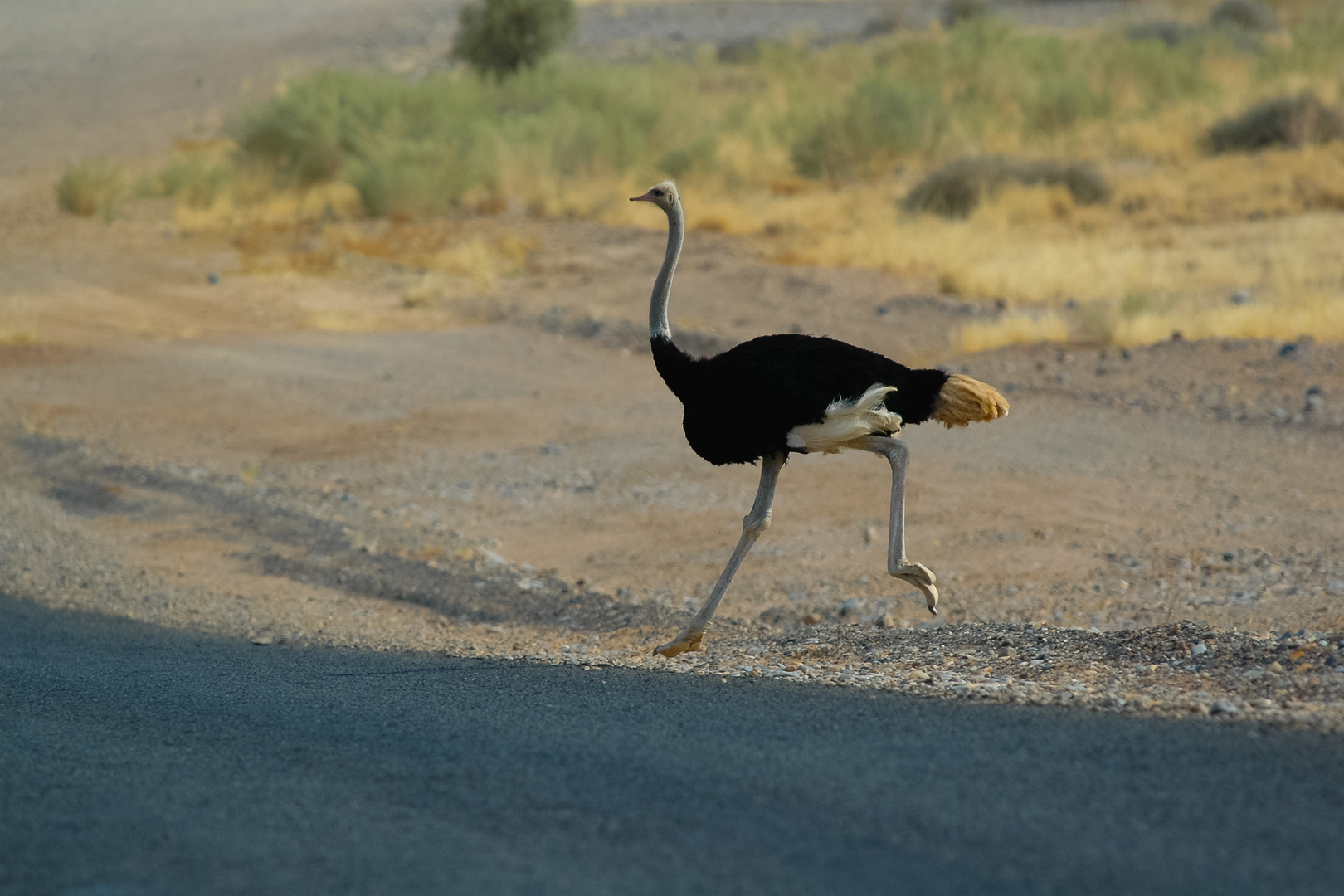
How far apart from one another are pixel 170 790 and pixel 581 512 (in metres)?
5.74

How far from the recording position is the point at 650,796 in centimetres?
352

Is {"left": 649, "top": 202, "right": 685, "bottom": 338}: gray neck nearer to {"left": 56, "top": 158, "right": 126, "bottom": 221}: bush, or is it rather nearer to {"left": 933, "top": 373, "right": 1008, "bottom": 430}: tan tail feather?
{"left": 933, "top": 373, "right": 1008, "bottom": 430}: tan tail feather

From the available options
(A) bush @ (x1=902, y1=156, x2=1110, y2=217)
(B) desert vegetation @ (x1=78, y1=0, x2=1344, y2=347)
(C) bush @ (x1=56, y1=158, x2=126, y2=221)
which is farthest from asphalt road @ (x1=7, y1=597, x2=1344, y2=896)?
(C) bush @ (x1=56, y1=158, x2=126, y2=221)

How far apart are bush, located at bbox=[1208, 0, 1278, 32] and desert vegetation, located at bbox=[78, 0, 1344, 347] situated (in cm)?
1044

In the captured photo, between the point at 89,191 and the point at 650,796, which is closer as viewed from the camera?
the point at 650,796

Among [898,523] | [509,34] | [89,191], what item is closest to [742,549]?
[898,523]

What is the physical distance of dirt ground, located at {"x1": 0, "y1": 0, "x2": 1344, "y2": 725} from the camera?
6.02m

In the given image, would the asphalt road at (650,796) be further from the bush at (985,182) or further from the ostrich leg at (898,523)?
the bush at (985,182)

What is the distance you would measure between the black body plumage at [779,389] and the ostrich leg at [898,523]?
133 millimetres

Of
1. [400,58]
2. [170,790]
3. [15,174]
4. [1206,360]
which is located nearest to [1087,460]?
[1206,360]

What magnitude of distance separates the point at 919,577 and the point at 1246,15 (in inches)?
1747

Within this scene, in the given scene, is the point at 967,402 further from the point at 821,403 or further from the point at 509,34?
the point at 509,34

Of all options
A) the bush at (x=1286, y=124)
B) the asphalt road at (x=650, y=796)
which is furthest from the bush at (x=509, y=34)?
the asphalt road at (x=650, y=796)

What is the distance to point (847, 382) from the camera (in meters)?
5.16
